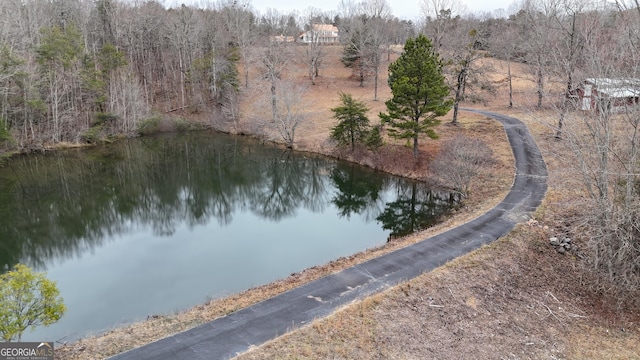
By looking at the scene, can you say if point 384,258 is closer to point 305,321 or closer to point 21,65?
point 305,321

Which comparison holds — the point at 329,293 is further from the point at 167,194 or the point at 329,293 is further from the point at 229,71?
the point at 229,71

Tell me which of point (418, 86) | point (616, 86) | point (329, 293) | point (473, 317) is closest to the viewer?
point (473, 317)

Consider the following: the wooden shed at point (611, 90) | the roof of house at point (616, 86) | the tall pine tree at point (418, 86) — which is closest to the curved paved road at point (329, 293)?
the wooden shed at point (611, 90)

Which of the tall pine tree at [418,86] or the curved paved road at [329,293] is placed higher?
the tall pine tree at [418,86]

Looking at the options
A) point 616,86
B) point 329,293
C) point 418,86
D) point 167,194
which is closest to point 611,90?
point 616,86

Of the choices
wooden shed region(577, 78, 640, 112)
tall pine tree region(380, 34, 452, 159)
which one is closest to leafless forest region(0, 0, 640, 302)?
wooden shed region(577, 78, 640, 112)

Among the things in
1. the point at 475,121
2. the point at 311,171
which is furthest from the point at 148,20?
the point at 475,121

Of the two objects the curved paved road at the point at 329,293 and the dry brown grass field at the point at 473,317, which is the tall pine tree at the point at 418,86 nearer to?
the curved paved road at the point at 329,293
